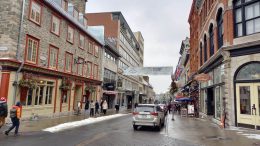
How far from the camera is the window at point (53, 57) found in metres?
21.5

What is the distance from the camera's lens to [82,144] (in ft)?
32.9

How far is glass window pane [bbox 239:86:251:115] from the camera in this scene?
1582 cm

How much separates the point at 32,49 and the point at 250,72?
53.9 ft

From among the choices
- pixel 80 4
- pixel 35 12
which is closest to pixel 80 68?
pixel 80 4

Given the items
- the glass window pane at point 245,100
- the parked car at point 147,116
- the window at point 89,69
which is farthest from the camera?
the window at point 89,69

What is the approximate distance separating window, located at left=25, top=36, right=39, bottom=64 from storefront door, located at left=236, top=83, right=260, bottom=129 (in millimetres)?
15684

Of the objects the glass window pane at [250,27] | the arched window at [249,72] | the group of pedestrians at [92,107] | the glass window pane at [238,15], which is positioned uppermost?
the glass window pane at [238,15]

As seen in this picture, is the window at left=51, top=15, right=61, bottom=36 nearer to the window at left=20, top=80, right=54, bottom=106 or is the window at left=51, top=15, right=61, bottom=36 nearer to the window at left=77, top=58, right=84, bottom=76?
the window at left=20, top=80, right=54, bottom=106

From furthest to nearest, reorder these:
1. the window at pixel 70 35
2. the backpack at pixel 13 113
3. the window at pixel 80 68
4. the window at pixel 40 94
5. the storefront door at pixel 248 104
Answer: the window at pixel 80 68, the window at pixel 70 35, the window at pixel 40 94, the storefront door at pixel 248 104, the backpack at pixel 13 113

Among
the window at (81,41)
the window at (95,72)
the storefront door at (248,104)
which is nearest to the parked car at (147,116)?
the storefront door at (248,104)

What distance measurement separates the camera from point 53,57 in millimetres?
21969

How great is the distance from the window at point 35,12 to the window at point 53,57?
3.08 meters

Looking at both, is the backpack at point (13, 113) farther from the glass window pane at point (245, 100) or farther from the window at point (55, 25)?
the glass window pane at point (245, 100)

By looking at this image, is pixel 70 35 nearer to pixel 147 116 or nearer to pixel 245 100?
pixel 147 116
